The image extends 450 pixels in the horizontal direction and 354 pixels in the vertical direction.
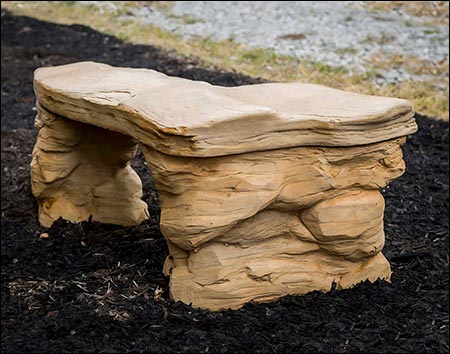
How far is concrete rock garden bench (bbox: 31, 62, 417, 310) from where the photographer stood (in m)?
4.01

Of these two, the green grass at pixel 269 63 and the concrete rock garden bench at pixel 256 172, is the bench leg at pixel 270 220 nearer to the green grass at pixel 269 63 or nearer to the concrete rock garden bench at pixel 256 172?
the concrete rock garden bench at pixel 256 172

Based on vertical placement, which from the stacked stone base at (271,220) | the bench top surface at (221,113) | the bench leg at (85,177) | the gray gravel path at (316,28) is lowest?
the gray gravel path at (316,28)

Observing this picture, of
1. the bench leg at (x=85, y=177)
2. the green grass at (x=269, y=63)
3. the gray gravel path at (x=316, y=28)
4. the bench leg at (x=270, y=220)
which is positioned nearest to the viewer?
the bench leg at (x=270, y=220)

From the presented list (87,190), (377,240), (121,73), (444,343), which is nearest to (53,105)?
(121,73)

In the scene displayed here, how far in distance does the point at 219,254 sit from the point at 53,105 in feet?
4.77

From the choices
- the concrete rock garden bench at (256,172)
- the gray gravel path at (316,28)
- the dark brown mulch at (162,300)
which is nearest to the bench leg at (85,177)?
the dark brown mulch at (162,300)

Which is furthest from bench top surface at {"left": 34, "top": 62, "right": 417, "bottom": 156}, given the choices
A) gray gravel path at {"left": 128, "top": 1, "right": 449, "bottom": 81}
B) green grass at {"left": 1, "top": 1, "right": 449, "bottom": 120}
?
gray gravel path at {"left": 128, "top": 1, "right": 449, "bottom": 81}

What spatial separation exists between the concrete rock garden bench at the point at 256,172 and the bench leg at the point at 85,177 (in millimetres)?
353

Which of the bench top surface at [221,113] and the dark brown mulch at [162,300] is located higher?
the bench top surface at [221,113]

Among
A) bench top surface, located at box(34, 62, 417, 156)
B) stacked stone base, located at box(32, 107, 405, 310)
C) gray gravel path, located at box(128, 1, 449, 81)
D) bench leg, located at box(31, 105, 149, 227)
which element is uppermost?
bench top surface, located at box(34, 62, 417, 156)

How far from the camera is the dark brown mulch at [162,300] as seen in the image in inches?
163

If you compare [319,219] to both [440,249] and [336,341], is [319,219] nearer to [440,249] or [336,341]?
[336,341]

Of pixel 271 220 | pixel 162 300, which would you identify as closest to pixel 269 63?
pixel 271 220

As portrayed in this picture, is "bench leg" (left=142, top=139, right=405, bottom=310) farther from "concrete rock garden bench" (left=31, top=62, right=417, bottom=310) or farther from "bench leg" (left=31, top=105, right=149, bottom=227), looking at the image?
"bench leg" (left=31, top=105, right=149, bottom=227)
